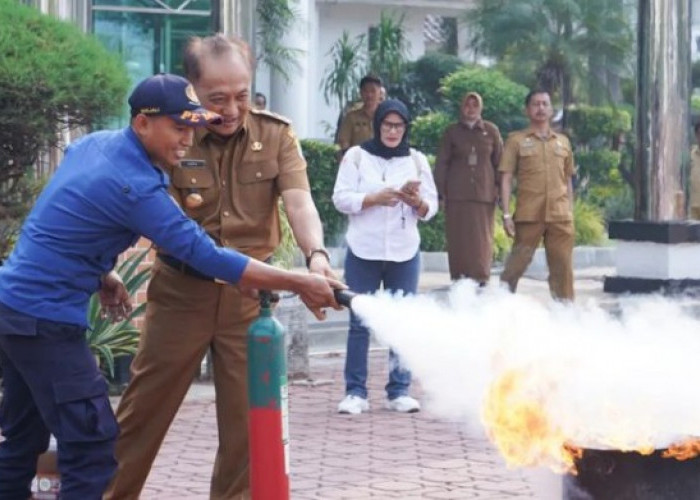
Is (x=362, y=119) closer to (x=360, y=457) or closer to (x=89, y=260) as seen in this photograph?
(x=360, y=457)

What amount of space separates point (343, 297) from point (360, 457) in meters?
2.96

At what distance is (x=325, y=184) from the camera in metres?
20.2

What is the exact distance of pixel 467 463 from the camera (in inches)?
332

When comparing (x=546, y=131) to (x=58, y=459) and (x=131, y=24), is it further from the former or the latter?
(x=131, y=24)

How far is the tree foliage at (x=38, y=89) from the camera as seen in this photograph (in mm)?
9461

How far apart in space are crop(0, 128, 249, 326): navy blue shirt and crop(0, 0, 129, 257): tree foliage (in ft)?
12.9

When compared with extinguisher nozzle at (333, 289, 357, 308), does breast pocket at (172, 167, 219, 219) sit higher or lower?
higher

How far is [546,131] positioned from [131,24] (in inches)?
430

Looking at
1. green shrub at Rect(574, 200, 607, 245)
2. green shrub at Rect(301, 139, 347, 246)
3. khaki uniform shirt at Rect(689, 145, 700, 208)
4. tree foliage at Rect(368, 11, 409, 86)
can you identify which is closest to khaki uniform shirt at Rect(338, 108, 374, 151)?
khaki uniform shirt at Rect(689, 145, 700, 208)

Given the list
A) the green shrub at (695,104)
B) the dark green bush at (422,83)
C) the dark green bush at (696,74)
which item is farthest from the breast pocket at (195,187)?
the dark green bush at (696,74)

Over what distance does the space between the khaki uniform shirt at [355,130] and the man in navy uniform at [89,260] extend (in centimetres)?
948

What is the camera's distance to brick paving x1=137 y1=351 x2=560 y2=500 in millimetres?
7746

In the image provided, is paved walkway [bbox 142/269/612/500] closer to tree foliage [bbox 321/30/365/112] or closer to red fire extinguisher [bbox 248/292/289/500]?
red fire extinguisher [bbox 248/292/289/500]

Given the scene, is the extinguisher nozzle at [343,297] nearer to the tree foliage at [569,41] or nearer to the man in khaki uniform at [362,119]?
the man in khaki uniform at [362,119]
